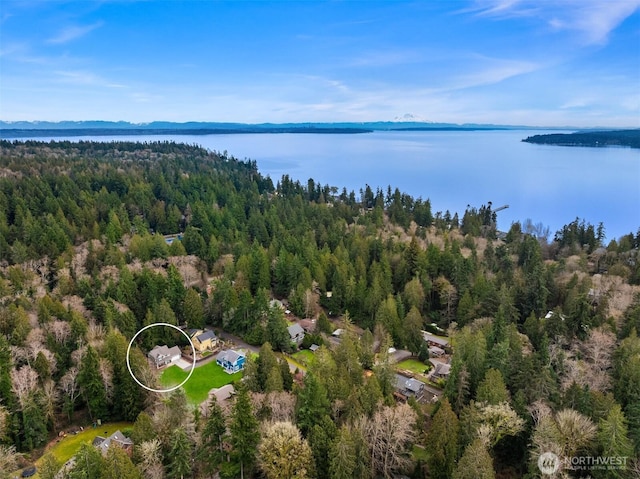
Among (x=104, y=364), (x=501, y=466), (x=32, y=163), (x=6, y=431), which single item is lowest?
(x=501, y=466)

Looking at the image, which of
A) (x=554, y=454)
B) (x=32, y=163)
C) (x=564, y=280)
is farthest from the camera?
(x=32, y=163)

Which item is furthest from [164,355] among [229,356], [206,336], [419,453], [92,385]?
[419,453]

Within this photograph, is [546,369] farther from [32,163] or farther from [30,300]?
[32,163]

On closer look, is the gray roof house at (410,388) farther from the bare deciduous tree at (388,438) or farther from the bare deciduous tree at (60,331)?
the bare deciduous tree at (60,331)

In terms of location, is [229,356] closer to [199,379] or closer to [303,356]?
[199,379]

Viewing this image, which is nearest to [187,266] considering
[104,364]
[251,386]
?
[104,364]

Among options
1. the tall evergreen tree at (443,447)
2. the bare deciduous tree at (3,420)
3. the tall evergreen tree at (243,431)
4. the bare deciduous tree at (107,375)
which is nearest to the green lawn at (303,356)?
the tall evergreen tree at (243,431)
